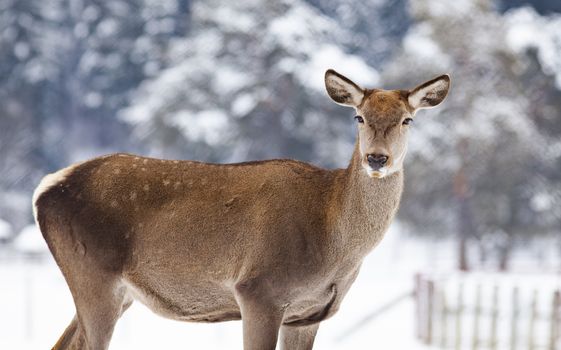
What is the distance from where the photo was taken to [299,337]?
19.2 ft

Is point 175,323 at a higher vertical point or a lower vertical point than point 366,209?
lower

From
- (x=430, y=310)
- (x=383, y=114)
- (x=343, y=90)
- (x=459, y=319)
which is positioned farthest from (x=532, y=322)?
(x=383, y=114)

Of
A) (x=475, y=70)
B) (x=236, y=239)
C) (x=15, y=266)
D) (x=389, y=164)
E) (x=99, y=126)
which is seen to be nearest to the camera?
(x=389, y=164)

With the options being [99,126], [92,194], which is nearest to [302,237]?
[92,194]

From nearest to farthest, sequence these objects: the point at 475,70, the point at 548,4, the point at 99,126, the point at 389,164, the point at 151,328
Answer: the point at 389,164
the point at 151,328
the point at 475,70
the point at 548,4
the point at 99,126

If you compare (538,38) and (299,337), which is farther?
(538,38)

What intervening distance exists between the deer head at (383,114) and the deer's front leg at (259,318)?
98cm

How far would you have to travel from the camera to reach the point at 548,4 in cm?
3198

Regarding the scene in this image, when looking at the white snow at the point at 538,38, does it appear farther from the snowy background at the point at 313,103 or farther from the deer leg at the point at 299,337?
the deer leg at the point at 299,337

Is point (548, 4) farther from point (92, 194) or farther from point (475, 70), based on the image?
point (92, 194)

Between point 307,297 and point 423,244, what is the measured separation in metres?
28.4

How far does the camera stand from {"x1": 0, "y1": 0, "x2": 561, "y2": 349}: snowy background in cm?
2664

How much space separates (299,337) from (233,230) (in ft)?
2.74

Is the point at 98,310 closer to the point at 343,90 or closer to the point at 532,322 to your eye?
the point at 343,90
